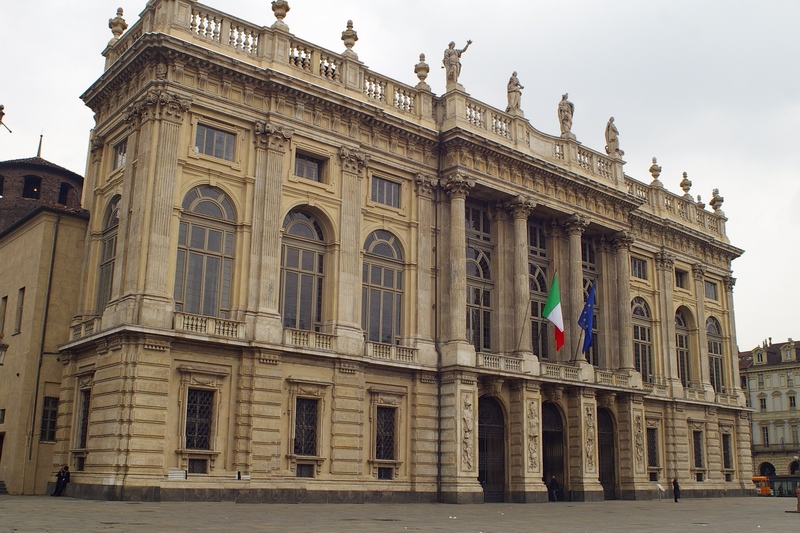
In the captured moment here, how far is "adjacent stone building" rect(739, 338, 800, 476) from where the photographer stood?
90.9 m

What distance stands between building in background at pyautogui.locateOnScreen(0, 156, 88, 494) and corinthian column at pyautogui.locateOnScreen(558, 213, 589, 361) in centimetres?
2226

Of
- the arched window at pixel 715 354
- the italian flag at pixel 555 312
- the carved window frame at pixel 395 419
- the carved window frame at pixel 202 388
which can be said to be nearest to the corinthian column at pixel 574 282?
the italian flag at pixel 555 312

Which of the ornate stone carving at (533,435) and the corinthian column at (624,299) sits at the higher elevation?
the corinthian column at (624,299)

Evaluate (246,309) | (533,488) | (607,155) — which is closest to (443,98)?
(607,155)

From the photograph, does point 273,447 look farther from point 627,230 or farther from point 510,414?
point 627,230

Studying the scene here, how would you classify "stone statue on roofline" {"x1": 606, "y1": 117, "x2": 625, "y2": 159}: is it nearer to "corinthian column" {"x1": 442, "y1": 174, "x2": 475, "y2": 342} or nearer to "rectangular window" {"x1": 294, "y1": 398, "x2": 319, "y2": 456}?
"corinthian column" {"x1": 442, "y1": 174, "x2": 475, "y2": 342}

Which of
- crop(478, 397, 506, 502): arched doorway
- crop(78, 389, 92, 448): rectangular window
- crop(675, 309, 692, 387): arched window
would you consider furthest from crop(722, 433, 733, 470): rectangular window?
crop(78, 389, 92, 448): rectangular window

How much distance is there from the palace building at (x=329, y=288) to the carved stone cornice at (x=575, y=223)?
4.3 inches

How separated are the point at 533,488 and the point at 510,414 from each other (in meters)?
3.23

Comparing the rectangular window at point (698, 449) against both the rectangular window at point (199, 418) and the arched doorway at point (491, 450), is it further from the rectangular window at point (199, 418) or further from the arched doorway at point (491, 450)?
the rectangular window at point (199, 418)

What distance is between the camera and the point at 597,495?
128 feet

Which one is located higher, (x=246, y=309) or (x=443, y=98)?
(x=443, y=98)

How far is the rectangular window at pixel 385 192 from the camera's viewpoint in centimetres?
3569

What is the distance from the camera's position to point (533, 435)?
120ft
